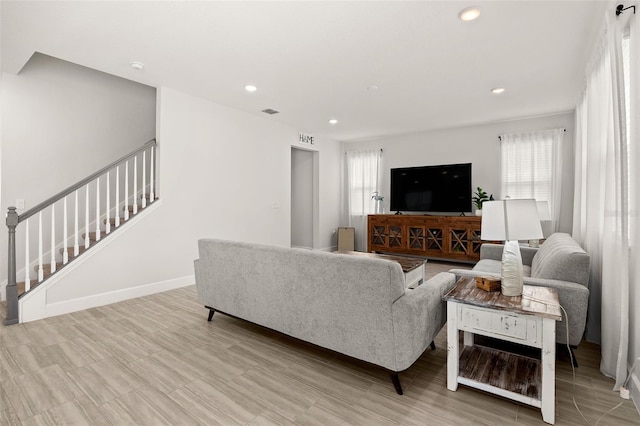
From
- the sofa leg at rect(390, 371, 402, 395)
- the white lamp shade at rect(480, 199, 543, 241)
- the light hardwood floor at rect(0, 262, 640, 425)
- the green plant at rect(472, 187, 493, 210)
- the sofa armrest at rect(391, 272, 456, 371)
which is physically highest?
the green plant at rect(472, 187, 493, 210)

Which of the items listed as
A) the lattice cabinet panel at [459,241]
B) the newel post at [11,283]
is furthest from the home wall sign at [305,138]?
the newel post at [11,283]

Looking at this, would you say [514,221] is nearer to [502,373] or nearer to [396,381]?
[502,373]

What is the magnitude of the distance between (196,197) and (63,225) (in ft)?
5.16

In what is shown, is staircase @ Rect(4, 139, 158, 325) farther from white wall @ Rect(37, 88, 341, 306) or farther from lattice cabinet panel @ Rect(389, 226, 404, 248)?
lattice cabinet panel @ Rect(389, 226, 404, 248)

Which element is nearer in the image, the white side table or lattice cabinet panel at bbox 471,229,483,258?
the white side table

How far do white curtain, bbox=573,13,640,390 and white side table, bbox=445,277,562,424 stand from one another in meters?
0.42

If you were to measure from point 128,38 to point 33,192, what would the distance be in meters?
2.40

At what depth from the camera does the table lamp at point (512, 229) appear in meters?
1.79

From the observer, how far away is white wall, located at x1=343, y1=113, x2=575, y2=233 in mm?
4965

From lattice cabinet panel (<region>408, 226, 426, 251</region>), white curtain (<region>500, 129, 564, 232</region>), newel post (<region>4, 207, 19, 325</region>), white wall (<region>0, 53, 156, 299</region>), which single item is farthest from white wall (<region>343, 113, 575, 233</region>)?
newel post (<region>4, 207, 19, 325</region>)

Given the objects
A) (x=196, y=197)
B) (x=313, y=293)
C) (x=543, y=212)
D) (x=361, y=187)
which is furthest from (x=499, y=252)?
(x=196, y=197)

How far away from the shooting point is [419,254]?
5855 millimetres

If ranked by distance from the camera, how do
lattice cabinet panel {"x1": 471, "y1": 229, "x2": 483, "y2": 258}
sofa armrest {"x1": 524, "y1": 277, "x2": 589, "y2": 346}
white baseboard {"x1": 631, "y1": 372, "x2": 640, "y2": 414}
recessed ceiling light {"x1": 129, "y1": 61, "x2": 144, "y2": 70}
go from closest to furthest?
white baseboard {"x1": 631, "y1": 372, "x2": 640, "y2": 414}
sofa armrest {"x1": 524, "y1": 277, "x2": 589, "y2": 346}
recessed ceiling light {"x1": 129, "y1": 61, "x2": 144, "y2": 70}
lattice cabinet panel {"x1": 471, "y1": 229, "x2": 483, "y2": 258}

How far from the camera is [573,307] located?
195 cm
